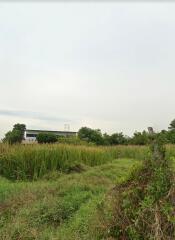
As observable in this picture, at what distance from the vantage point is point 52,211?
618 cm

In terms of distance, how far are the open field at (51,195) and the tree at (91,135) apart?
17.0 metres

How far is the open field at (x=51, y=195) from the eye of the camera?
5238 mm

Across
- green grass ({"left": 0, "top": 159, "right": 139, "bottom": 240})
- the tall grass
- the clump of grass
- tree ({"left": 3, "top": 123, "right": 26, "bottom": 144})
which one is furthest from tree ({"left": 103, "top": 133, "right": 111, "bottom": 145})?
the clump of grass

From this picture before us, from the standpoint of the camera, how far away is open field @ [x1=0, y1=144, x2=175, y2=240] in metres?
5.24

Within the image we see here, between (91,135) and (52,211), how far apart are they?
2573 cm

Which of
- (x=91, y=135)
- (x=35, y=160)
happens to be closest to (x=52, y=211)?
(x=35, y=160)

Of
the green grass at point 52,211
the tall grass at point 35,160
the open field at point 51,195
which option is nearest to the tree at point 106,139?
the tall grass at point 35,160

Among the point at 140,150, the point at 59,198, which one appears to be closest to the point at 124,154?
the point at 140,150

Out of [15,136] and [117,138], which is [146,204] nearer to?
[15,136]

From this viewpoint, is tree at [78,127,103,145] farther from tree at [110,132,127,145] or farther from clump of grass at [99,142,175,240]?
clump of grass at [99,142,175,240]

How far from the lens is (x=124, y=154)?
18766mm

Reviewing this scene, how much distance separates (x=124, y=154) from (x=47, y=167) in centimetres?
640

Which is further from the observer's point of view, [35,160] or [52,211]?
[35,160]

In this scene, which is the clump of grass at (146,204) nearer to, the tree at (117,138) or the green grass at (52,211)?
the green grass at (52,211)
